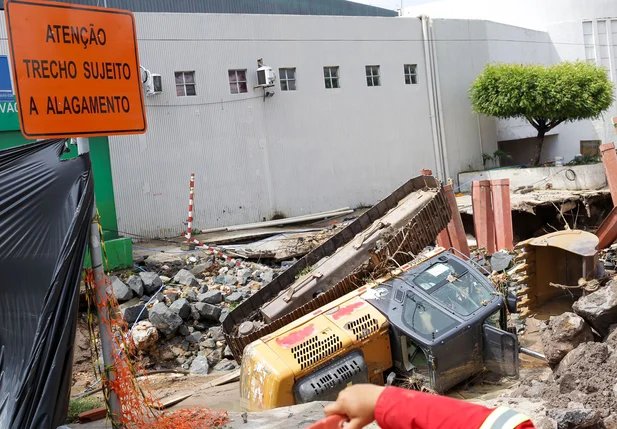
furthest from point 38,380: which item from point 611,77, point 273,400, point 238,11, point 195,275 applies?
point 611,77

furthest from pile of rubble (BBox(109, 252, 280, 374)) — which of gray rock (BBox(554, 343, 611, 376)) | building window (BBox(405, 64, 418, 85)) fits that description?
building window (BBox(405, 64, 418, 85))

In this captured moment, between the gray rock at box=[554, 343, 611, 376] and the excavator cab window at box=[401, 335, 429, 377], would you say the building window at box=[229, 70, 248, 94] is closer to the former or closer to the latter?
the excavator cab window at box=[401, 335, 429, 377]

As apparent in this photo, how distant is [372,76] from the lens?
2538cm

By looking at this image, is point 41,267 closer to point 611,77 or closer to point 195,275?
point 195,275

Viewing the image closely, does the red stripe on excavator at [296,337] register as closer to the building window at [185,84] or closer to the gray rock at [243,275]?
the gray rock at [243,275]

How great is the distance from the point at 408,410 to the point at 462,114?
89.8ft

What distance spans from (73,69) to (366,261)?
207 inches

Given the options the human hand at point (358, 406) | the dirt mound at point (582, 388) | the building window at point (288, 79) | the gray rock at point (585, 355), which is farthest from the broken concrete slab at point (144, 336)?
the building window at point (288, 79)

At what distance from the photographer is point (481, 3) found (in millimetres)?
34594

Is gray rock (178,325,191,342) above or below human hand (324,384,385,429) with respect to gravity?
below

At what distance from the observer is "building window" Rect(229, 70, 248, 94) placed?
850 inches

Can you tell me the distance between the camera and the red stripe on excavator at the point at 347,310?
8.41m

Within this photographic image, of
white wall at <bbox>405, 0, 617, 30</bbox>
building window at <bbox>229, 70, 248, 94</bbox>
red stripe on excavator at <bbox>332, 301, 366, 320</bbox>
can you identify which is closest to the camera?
red stripe on excavator at <bbox>332, 301, 366, 320</bbox>

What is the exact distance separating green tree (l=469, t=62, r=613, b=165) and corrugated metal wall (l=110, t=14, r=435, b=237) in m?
2.66
